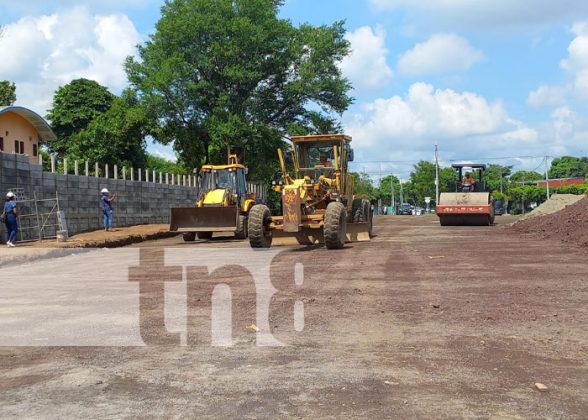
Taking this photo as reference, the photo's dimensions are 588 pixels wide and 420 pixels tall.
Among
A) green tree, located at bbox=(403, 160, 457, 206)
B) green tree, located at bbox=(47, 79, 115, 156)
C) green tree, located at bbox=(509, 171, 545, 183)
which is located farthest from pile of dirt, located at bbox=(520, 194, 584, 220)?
green tree, located at bbox=(509, 171, 545, 183)

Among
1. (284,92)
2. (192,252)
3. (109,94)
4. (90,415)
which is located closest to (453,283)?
(90,415)

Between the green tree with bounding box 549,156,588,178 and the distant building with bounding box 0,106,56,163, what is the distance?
374ft

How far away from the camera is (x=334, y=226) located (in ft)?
54.7

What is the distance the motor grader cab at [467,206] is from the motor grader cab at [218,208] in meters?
10.4

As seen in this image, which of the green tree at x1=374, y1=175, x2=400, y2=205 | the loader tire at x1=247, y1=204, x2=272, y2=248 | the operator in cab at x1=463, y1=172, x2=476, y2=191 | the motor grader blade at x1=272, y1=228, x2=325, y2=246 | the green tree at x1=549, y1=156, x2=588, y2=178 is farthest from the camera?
the green tree at x1=374, y1=175, x2=400, y2=205

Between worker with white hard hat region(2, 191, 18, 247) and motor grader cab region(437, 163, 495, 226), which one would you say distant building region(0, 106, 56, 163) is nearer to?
worker with white hard hat region(2, 191, 18, 247)

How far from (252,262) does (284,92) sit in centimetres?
2475

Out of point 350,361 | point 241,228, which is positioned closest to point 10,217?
point 241,228

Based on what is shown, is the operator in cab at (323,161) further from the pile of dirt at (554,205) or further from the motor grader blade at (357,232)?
the pile of dirt at (554,205)

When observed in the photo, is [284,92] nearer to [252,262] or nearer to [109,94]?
[109,94]

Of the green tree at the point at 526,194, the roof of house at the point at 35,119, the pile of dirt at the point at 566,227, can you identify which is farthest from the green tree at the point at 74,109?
the green tree at the point at 526,194

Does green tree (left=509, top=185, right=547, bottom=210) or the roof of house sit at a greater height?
the roof of house

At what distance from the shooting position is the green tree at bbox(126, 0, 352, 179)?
35.3 m

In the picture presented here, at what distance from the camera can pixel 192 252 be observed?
18.0 m
